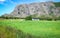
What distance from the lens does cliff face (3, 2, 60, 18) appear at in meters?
2.09

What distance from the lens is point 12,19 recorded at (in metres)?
2.10

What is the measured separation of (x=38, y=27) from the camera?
2.04m

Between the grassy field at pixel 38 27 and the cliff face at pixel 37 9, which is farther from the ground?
the cliff face at pixel 37 9

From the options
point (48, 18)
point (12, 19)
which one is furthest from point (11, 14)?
point (48, 18)

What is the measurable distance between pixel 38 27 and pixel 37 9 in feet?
0.96

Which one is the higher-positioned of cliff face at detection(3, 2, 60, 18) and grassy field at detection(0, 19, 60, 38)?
cliff face at detection(3, 2, 60, 18)

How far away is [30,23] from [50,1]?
1.58 feet

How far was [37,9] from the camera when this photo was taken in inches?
82.8

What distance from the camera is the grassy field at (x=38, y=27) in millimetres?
2004

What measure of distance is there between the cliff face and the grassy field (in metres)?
0.12

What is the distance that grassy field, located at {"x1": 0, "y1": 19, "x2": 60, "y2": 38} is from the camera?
78.9 inches

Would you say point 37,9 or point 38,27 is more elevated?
point 37,9

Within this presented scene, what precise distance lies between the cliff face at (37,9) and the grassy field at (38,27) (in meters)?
0.12

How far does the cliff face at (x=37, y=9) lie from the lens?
6.87 feet
